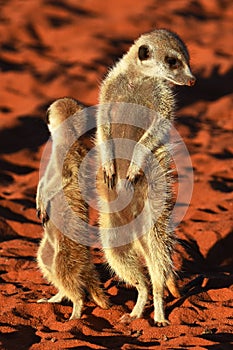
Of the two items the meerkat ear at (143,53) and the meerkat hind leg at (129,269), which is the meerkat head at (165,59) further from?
the meerkat hind leg at (129,269)

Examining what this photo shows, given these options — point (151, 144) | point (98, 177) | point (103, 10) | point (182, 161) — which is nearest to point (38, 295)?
point (98, 177)

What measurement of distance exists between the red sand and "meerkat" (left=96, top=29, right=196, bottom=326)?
0.31 m

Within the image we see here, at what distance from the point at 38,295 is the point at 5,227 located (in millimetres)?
1750

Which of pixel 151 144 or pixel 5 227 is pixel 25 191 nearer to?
pixel 5 227

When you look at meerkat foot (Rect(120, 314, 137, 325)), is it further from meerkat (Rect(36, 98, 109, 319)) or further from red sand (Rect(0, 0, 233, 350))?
meerkat (Rect(36, 98, 109, 319))

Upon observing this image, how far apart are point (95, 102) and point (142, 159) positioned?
238 inches

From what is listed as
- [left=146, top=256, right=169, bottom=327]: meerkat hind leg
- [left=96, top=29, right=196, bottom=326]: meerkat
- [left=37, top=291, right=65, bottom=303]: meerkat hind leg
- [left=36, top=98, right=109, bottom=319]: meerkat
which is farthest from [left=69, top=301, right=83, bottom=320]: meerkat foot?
[left=146, top=256, right=169, bottom=327]: meerkat hind leg

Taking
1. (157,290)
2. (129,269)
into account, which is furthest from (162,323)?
(129,269)

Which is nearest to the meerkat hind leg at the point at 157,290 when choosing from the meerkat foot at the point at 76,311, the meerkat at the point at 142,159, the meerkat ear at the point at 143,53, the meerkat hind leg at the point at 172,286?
the meerkat at the point at 142,159

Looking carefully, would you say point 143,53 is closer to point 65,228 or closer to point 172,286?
point 65,228

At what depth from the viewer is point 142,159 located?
4867 millimetres

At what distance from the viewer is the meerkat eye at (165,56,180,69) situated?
499 cm

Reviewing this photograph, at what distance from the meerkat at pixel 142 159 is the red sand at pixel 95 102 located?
0.31 meters

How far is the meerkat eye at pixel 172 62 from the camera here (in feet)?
A: 16.4
